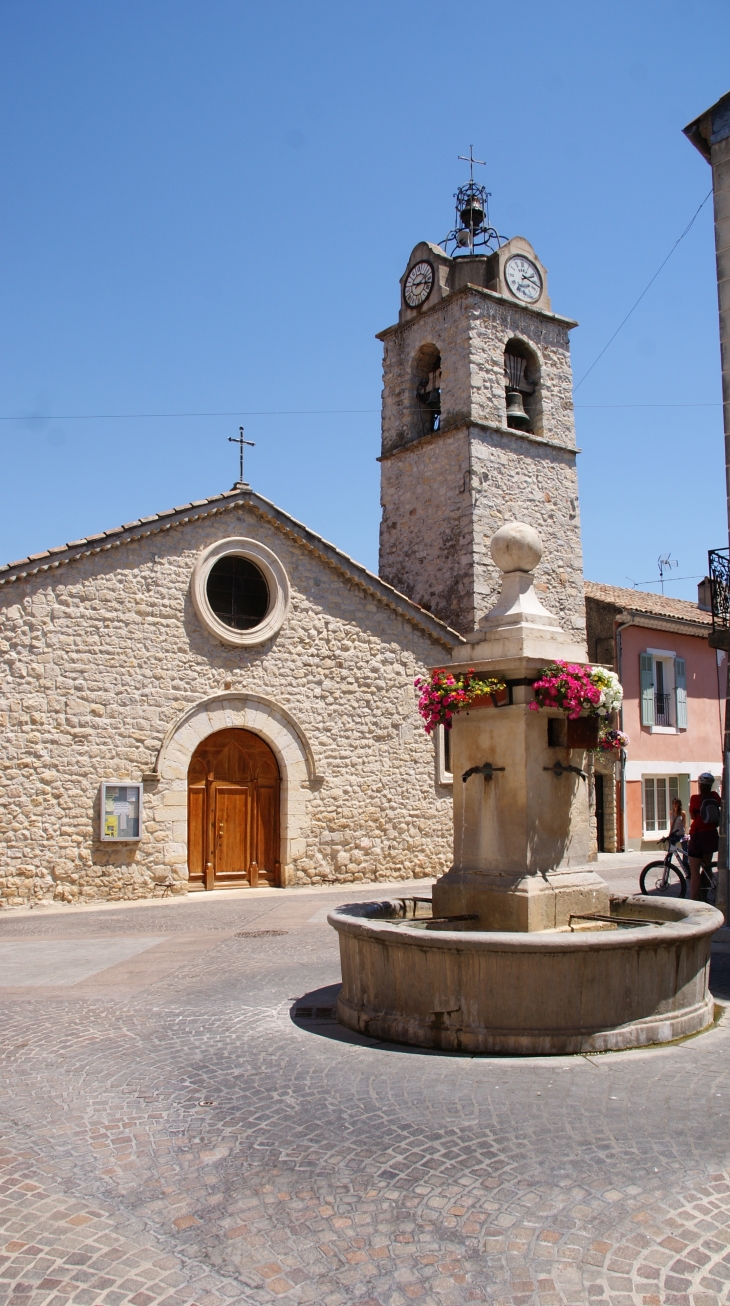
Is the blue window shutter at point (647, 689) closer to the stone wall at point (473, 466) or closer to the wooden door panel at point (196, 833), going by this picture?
the stone wall at point (473, 466)

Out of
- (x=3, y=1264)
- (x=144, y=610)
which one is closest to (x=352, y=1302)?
(x=3, y=1264)

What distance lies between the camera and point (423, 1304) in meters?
2.71

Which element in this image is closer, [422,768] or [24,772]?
[24,772]

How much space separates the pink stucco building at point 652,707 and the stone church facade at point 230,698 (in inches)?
166

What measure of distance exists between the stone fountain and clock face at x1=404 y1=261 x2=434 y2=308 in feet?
54.4

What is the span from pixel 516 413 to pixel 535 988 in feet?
56.1

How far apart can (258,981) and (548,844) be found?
9.14ft

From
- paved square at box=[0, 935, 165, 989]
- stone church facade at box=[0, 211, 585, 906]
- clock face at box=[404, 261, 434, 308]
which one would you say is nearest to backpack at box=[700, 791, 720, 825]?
stone church facade at box=[0, 211, 585, 906]

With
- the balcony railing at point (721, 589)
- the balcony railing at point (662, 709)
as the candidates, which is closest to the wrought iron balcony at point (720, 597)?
the balcony railing at point (721, 589)

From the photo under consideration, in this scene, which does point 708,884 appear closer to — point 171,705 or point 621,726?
point 171,705

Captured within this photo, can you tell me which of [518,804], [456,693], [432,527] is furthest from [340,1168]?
[432,527]

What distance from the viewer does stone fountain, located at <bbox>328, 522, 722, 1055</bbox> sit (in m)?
5.01

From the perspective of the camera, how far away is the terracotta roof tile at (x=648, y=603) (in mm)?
22297

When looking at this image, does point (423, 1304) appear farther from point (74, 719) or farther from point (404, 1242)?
point (74, 719)
